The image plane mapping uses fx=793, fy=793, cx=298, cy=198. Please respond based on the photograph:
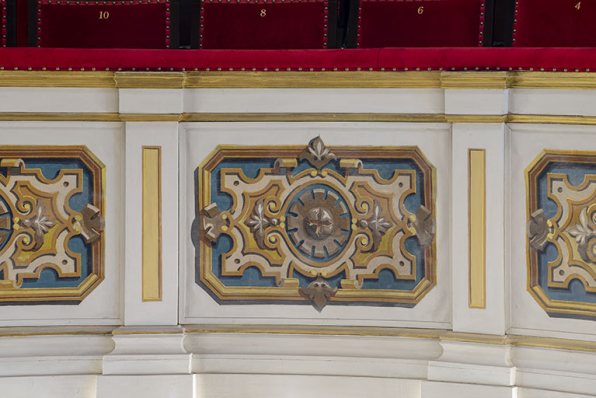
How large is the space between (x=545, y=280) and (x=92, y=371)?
1.68 meters

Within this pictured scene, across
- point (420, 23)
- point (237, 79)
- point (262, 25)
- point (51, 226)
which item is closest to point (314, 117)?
point (237, 79)

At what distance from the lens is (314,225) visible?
2975 millimetres

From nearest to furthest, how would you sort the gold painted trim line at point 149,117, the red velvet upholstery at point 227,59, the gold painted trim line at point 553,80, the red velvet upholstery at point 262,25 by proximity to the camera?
the gold painted trim line at point 553,80
the red velvet upholstery at point 227,59
the gold painted trim line at point 149,117
the red velvet upholstery at point 262,25

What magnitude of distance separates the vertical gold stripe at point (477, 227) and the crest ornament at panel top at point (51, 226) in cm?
136

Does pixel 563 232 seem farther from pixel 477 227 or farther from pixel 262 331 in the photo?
pixel 262 331

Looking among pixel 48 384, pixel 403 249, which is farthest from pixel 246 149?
pixel 48 384

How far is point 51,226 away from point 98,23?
812mm

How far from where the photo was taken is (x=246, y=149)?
2.97 metres

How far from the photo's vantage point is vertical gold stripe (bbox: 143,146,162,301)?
295cm

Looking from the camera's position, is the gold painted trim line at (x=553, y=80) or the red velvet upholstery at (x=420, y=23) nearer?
the gold painted trim line at (x=553, y=80)

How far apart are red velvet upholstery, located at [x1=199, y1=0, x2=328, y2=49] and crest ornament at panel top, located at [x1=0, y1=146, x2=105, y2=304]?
0.69 m

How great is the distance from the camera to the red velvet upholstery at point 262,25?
3080mm

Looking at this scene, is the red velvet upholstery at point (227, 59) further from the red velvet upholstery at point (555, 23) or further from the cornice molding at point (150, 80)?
the red velvet upholstery at point (555, 23)

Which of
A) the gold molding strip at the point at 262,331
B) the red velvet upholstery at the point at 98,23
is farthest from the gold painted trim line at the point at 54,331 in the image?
the red velvet upholstery at the point at 98,23
